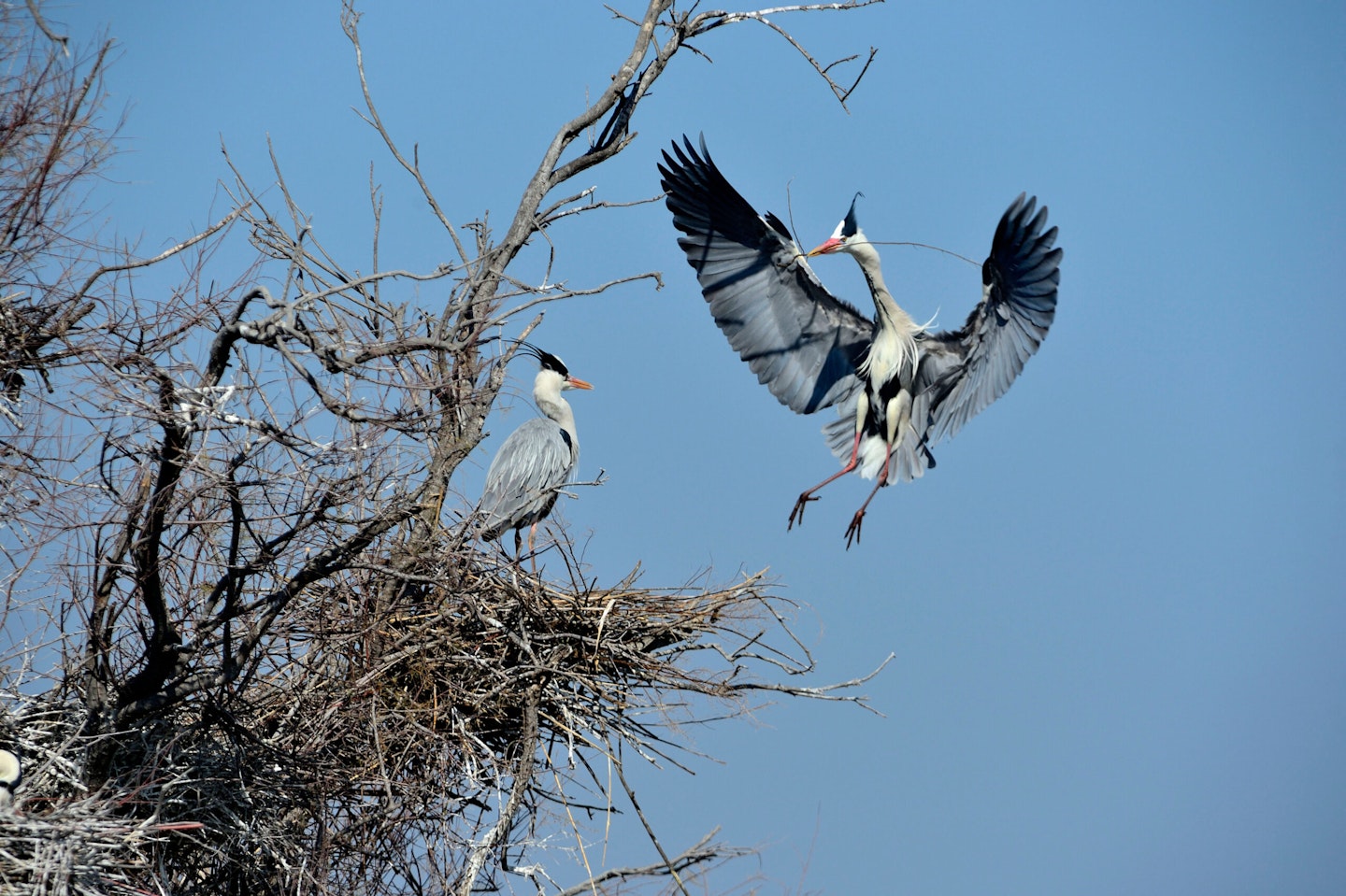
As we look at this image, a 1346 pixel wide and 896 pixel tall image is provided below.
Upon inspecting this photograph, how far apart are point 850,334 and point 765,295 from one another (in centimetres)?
63

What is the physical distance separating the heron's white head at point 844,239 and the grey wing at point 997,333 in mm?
721

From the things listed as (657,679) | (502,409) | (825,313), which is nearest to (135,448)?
(502,409)

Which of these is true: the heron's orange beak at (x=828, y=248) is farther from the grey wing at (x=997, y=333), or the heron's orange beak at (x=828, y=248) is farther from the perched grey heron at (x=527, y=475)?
the perched grey heron at (x=527, y=475)

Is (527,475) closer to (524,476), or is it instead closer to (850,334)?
(524,476)

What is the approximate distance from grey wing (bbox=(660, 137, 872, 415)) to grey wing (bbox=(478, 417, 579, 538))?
4.81 ft

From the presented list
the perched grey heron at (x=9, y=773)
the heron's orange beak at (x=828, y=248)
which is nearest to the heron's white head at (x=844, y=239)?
the heron's orange beak at (x=828, y=248)

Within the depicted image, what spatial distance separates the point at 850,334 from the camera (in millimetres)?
8578

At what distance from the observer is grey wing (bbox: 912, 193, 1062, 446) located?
7434 mm

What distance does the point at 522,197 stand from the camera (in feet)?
20.8

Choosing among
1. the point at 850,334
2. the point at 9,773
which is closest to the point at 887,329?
the point at 850,334

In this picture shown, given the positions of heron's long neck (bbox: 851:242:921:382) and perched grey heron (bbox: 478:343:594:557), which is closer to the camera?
perched grey heron (bbox: 478:343:594:557)

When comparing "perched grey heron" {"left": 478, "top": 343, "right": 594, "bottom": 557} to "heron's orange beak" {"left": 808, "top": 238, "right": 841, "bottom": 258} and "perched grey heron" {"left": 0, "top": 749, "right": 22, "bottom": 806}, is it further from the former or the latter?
"perched grey heron" {"left": 0, "top": 749, "right": 22, "bottom": 806}

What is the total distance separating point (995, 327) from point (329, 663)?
4.20m

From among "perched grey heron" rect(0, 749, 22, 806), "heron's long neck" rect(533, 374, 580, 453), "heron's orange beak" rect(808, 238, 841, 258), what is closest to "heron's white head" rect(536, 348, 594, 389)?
"heron's long neck" rect(533, 374, 580, 453)
